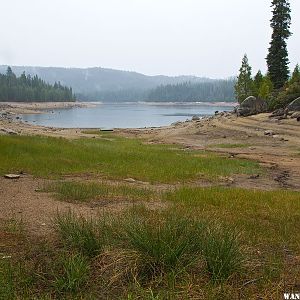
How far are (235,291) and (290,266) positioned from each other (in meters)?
1.51

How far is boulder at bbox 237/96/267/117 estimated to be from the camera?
183 feet

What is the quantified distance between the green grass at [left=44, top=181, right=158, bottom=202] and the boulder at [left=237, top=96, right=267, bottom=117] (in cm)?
4567

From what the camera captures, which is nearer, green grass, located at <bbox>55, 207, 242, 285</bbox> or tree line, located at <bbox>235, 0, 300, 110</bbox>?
green grass, located at <bbox>55, 207, 242, 285</bbox>

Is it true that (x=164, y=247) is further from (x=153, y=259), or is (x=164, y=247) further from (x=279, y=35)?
(x=279, y=35)

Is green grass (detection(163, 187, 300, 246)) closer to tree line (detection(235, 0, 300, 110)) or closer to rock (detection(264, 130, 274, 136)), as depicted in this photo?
rock (detection(264, 130, 274, 136))

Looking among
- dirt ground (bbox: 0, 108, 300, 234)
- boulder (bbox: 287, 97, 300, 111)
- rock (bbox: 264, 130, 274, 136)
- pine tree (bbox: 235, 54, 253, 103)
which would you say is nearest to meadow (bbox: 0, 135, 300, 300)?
dirt ground (bbox: 0, 108, 300, 234)

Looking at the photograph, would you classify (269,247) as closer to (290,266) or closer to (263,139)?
(290,266)

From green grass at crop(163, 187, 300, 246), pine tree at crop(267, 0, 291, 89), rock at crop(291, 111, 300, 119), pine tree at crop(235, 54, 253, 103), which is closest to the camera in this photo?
green grass at crop(163, 187, 300, 246)

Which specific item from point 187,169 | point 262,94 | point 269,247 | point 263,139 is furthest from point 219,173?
point 262,94

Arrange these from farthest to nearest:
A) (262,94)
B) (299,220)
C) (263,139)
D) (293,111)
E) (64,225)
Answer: (262,94) → (293,111) → (263,139) → (299,220) → (64,225)

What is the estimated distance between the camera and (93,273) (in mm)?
5578

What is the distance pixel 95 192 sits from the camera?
12.2 meters

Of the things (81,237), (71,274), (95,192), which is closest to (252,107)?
(95,192)

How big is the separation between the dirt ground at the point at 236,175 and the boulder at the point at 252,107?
5921mm
